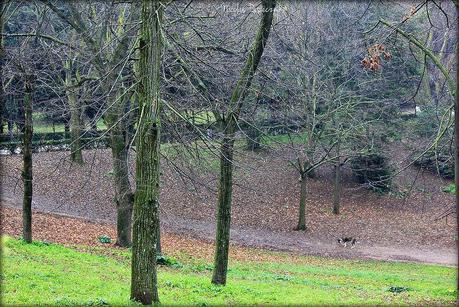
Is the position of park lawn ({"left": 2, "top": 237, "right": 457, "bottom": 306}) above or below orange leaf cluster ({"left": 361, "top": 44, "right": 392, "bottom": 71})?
below

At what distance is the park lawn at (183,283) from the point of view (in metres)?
9.62

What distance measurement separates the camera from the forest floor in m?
25.0

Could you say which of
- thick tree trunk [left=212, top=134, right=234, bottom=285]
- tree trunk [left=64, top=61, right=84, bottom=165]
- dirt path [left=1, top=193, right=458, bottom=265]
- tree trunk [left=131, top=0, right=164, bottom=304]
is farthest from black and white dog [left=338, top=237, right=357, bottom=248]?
tree trunk [left=131, top=0, right=164, bottom=304]

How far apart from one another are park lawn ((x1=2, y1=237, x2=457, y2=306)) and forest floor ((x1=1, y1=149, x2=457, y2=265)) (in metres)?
4.79

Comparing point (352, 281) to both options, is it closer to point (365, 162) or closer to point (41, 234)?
point (41, 234)

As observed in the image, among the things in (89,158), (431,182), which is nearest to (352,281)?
(89,158)

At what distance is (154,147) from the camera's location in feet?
27.8

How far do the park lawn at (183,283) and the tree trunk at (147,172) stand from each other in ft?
1.57

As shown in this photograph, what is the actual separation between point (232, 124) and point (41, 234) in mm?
10812

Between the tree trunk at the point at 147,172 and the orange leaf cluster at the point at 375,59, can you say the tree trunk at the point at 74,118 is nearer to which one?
the tree trunk at the point at 147,172

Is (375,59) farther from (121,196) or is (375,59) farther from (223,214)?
(121,196)

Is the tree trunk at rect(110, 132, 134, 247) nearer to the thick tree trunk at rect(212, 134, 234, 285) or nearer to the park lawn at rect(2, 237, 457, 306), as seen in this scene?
the park lawn at rect(2, 237, 457, 306)

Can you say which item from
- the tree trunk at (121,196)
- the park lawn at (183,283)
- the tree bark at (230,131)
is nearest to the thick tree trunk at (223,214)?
the tree bark at (230,131)

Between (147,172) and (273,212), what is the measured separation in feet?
74.8
